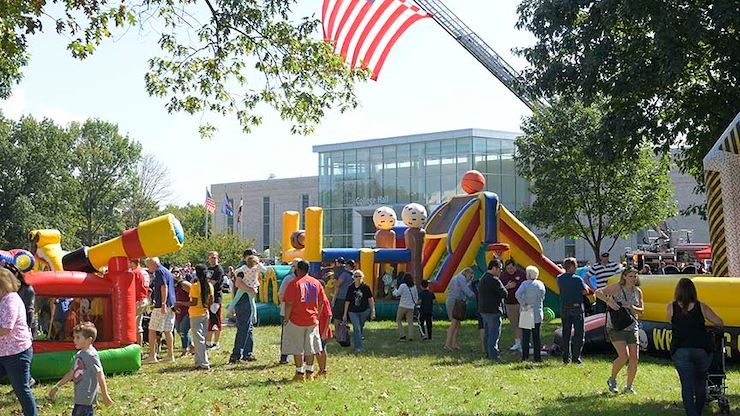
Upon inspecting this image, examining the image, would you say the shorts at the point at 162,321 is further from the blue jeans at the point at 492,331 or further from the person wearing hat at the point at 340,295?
the blue jeans at the point at 492,331

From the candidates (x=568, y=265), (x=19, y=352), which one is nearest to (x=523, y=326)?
(x=568, y=265)

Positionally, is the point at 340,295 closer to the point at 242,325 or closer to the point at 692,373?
the point at 242,325

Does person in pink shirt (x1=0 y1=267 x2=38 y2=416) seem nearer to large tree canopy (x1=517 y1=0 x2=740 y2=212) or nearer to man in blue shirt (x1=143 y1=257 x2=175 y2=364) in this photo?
man in blue shirt (x1=143 y1=257 x2=175 y2=364)

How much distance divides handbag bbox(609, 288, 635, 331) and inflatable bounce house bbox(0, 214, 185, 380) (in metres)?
5.51

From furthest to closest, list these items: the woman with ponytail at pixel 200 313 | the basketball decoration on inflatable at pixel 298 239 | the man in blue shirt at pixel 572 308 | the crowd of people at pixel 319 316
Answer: the basketball decoration on inflatable at pixel 298 239, the man in blue shirt at pixel 572 308, the woman with ponytail at pixel 200 313, the crowd of people at pixel 319 316

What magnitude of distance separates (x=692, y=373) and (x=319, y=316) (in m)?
5.06

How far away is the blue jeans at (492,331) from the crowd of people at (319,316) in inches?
0.6

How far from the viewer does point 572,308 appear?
12.4m

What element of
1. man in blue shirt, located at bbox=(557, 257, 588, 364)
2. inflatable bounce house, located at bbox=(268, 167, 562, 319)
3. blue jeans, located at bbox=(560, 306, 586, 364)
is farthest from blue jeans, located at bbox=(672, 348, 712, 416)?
inflatable bounce house, located at bbox=(268, 167, 562, 319)

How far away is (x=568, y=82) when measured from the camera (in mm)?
17688

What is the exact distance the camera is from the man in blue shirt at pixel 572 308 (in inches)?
486

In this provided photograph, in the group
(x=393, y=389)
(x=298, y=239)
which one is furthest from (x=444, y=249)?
(x=393, y=389)

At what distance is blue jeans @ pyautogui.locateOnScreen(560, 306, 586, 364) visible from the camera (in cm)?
1245

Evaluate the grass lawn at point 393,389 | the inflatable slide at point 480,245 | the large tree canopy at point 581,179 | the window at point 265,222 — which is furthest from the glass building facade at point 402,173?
the grass lawn at point 393,389
